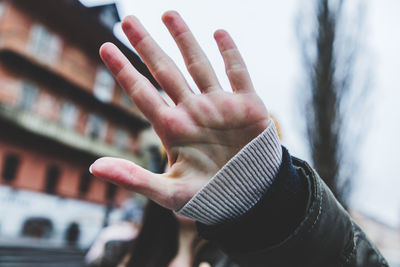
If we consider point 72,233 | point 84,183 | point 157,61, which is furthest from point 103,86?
point 157,61

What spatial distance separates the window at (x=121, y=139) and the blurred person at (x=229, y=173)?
769 inches

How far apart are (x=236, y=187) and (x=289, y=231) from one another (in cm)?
16

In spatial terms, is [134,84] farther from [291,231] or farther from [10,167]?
[10,167]

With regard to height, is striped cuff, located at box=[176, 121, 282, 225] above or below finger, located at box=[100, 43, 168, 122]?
below

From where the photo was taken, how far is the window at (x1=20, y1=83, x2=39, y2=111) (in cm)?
A: 1439

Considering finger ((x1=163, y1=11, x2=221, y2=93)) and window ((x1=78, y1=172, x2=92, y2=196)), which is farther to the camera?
window ((x1=78, y1=172, x2=92, y2=196))

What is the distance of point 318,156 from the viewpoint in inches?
259

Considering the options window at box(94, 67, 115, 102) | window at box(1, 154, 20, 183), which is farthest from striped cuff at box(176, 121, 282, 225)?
window at box(94, 67, 115, 102)

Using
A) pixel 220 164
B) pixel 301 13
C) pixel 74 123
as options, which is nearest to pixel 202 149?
pixel 220 164

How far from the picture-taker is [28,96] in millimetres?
14648

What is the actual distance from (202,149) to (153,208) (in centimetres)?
129

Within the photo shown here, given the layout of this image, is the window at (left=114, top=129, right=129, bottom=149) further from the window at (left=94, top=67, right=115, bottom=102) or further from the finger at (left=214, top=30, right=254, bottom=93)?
the finger at (left=214, top=30, right=254, bottom=93)

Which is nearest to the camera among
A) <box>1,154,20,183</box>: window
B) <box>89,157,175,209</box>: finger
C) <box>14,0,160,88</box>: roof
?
<box>89,157,175,209</box>: finger

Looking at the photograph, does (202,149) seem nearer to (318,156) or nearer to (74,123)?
(318,156)
